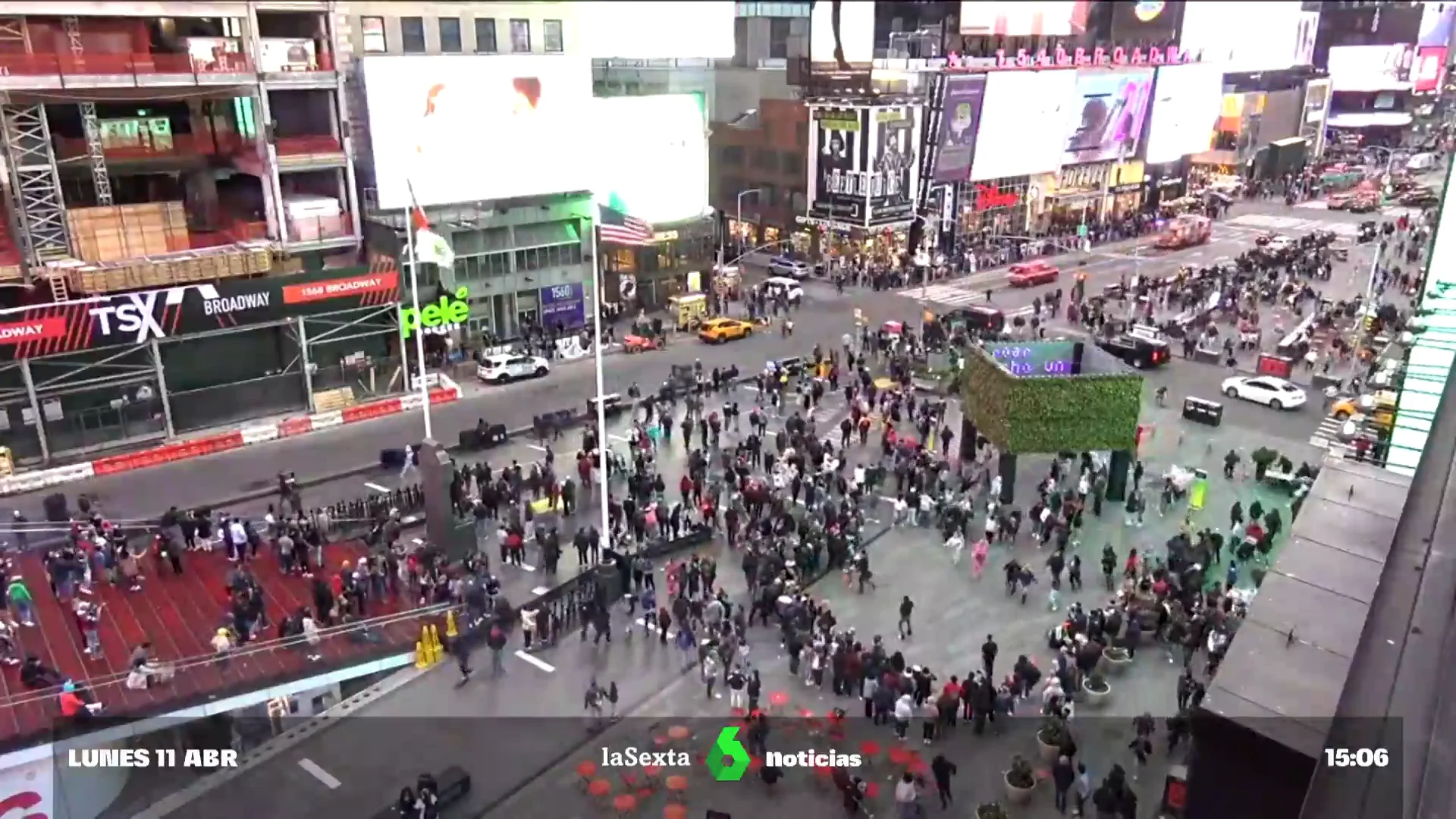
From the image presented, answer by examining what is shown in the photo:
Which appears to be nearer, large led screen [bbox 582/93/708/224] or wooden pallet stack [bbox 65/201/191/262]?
wooden pallet stack [bbox 65/201/191/262]

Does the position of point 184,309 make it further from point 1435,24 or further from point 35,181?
point 1435,24

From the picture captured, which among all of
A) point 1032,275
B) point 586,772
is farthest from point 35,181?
point 1032,275

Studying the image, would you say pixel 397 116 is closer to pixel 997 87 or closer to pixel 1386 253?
pixel 997 87

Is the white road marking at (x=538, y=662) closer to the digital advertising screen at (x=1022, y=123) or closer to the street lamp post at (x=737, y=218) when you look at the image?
the street lamp post at (x=737, y=218)

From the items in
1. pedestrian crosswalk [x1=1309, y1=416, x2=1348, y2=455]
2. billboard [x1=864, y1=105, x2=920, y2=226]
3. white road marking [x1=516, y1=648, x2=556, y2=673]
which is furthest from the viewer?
billboard [x1=864, y1=105, x2=920, y2=226]

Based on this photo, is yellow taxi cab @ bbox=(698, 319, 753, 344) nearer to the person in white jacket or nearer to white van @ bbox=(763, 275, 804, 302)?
white van @ bbox=(763, 275, 804, 302)

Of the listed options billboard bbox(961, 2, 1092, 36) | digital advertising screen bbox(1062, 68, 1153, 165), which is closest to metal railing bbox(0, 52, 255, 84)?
digital advertising screen bbox(1062, 68, 1153, 165)

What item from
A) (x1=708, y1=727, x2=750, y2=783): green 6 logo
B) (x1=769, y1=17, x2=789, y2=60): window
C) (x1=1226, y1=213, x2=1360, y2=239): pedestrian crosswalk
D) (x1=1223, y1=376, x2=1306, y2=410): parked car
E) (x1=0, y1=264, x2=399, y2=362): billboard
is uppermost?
(x1=769, y1=17, x2=789, y2=60): window
